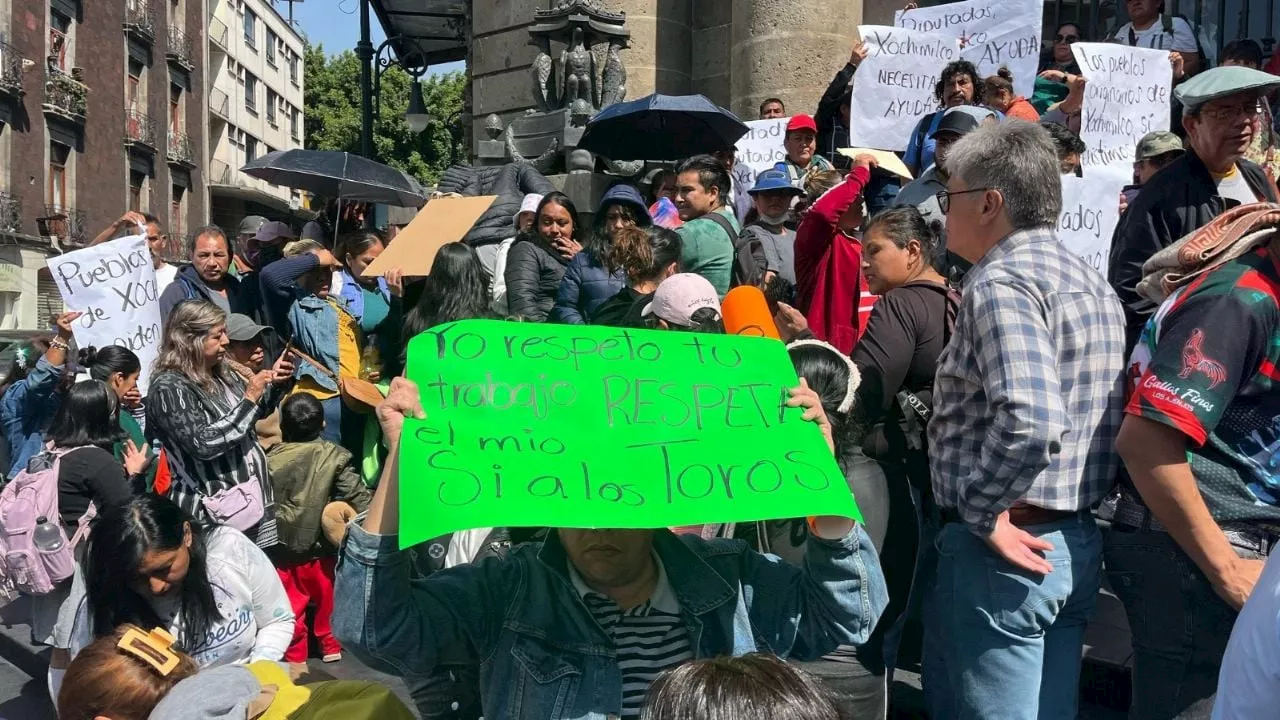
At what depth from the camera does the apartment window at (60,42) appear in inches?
1251

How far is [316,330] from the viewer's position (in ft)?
21.9

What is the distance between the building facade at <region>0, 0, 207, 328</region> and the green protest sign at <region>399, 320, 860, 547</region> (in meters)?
30.1

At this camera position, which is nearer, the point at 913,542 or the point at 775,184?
the point at 913,542

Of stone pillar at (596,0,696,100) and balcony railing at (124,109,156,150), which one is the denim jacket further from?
balcony railing at (124,109,156,150)

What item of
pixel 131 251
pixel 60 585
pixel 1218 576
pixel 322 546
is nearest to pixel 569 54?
pixel 131 251

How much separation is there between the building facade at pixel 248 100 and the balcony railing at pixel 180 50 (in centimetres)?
387

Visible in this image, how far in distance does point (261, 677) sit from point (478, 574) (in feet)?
3.34

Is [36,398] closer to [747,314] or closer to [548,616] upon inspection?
[747,314]

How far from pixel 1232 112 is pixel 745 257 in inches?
110

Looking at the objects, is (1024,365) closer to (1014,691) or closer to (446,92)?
(1014,691)

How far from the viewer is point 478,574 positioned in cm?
250

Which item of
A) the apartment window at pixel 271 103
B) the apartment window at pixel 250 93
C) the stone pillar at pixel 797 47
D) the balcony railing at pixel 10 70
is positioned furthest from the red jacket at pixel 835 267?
the apartment window at pixel 271 103

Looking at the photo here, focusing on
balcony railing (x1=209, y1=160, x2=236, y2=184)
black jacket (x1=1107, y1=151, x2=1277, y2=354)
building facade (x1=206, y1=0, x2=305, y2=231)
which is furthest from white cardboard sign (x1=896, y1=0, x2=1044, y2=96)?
balcony railing (x1=209, y1=160, x2=236, y2=184)

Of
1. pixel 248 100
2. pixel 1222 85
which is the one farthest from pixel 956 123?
pixel 248 100
